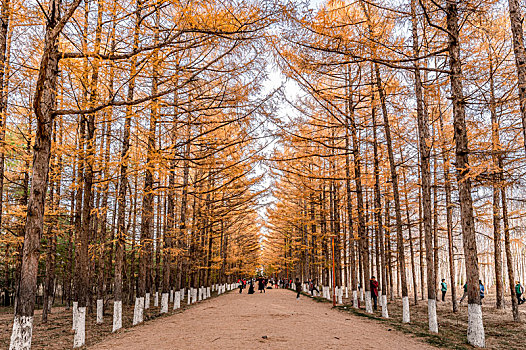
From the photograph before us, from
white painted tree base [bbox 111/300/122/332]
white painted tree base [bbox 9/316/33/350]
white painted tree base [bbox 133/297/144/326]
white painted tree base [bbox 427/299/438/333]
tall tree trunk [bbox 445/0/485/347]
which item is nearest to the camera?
white painted tree base [bbox 9/316/33/350]

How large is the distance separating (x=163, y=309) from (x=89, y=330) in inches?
146

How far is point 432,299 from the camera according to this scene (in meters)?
9.91

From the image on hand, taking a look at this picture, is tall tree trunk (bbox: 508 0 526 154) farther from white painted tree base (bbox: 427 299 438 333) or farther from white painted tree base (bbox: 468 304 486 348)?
white painted tree base (bbox: 427 299 438 333)

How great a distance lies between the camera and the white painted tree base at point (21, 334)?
504cm

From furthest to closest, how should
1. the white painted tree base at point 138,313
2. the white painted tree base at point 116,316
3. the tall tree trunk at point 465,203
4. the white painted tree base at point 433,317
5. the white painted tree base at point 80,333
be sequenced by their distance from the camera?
1. the white painted tree base at point 138,313
2. the white painted tree base at point 116,316
3. the white painted tree base at point 433,317
4. the white painted tree base at point 80,333
5. the tall tree trunk at point 465,203

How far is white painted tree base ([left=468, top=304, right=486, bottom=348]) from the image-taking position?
7422 mm

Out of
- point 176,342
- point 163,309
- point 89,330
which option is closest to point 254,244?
point 163,309

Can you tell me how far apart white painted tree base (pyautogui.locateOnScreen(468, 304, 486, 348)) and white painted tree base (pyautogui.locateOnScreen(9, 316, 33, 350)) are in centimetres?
868

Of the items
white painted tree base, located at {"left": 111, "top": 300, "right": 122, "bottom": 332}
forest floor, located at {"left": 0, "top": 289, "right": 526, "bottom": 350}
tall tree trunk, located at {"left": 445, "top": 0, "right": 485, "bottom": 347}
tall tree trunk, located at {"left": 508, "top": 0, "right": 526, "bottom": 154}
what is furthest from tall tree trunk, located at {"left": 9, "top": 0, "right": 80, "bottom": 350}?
tall tree trunk, located at {"left": 445, "top": 0, "right": 485, "bottom": 347}

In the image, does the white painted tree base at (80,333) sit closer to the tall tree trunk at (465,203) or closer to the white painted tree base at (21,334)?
the white painted tree base at (21,334)

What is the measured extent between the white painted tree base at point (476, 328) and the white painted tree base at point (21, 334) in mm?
8681

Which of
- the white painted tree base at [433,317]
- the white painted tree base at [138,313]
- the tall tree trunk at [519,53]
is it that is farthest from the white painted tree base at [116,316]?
the tall tree trunk at [519,53]

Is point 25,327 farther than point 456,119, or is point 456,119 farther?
point 456,119

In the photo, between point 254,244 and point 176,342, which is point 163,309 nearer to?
point 176,342
